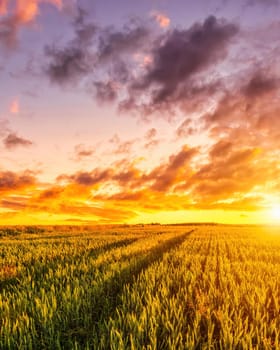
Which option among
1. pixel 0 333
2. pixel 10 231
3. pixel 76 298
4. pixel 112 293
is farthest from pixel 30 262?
pixel 10 231

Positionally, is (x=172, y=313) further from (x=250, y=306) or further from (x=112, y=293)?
(x=112, y=293)

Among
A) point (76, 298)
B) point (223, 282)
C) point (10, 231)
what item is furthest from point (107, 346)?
point (10, 231)

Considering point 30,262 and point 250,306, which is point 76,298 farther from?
point 30,262

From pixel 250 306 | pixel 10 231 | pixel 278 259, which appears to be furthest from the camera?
pixel 10 231

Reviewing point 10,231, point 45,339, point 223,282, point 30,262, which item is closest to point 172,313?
point 45,339

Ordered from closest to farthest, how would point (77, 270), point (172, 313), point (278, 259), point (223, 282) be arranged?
point (172, 313) → point (223, 282) → point (77, 270) → point (278, 259)

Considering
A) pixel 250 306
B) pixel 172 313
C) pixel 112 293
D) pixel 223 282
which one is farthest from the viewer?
pixel 223 282

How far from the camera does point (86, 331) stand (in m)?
4.03

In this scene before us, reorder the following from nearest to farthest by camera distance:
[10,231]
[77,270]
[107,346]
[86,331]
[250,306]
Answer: [107,346], [86,331], [250,306], [77,270], [10,231]

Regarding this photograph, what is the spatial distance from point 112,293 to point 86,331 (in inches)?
78.0

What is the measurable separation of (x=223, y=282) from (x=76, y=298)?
302 cm

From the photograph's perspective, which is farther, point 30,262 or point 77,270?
point 30,262

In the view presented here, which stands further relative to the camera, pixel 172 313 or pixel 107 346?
pixel 172 313

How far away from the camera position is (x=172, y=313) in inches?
171
